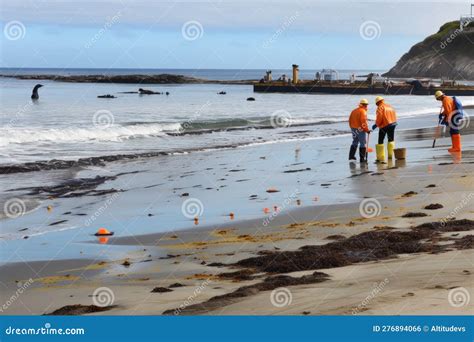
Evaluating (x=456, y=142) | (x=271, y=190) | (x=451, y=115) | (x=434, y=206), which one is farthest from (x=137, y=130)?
(x=434, y=206)

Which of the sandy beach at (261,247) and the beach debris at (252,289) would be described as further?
the sandy beach at (261,247)

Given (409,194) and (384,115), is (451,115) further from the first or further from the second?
(409,194)

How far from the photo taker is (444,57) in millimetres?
138375

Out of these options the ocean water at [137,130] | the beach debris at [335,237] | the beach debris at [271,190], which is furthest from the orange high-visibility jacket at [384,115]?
the beach debris at [335,237]

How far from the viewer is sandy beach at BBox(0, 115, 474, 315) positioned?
7859 millimetres

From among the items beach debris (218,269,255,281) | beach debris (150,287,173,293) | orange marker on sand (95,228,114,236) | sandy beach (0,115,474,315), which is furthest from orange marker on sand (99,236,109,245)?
beach debris (150,287,173,293)

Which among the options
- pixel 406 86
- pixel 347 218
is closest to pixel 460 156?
pixel 347 218

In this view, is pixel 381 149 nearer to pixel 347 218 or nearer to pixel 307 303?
pixel 347 218

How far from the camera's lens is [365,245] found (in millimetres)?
10133

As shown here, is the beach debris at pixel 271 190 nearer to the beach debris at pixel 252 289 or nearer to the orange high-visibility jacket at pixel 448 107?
the orange high-visibility jacket at pixel 448 107

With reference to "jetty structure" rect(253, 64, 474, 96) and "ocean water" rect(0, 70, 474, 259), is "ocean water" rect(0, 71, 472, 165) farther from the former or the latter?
"jetty structure" rect(253, 64, 474, 96)

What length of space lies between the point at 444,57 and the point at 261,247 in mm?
133757

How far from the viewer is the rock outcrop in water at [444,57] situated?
12940 cm

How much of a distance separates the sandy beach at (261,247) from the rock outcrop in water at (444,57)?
111089 mm
